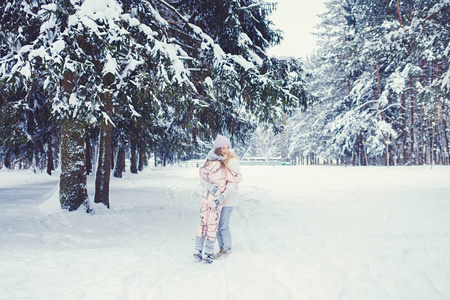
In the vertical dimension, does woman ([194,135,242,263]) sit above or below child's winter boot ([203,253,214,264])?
above

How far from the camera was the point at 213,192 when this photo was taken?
163 inches

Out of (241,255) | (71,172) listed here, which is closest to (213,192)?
(241,255)

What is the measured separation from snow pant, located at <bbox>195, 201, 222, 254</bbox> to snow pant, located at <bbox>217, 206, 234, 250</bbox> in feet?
0.42

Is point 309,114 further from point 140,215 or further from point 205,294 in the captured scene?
point 205,294

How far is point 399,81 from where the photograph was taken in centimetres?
1980

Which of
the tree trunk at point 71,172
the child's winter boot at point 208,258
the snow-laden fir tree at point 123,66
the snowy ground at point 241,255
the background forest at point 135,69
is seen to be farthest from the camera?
the tree trunk at point 71,172

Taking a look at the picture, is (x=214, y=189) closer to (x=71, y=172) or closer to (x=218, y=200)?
(x=218, y=200)

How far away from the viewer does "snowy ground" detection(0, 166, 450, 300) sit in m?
3.21

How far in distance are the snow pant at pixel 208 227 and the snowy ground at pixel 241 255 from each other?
0.88ft

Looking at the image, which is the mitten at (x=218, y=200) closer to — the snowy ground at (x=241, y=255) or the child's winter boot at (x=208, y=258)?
the child's winter boot at (x=208, y=258)

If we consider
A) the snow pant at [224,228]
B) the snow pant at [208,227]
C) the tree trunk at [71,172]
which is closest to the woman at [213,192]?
the snow pant at [208,227]

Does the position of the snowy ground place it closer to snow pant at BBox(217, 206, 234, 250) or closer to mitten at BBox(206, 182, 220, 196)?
snow pant at BBox(217, 206, 234, 250)

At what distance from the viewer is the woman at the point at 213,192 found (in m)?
4.14

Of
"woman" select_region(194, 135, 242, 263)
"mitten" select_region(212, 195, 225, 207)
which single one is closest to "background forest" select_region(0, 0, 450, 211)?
"woman" select_region(194, 135, 242, 263)
